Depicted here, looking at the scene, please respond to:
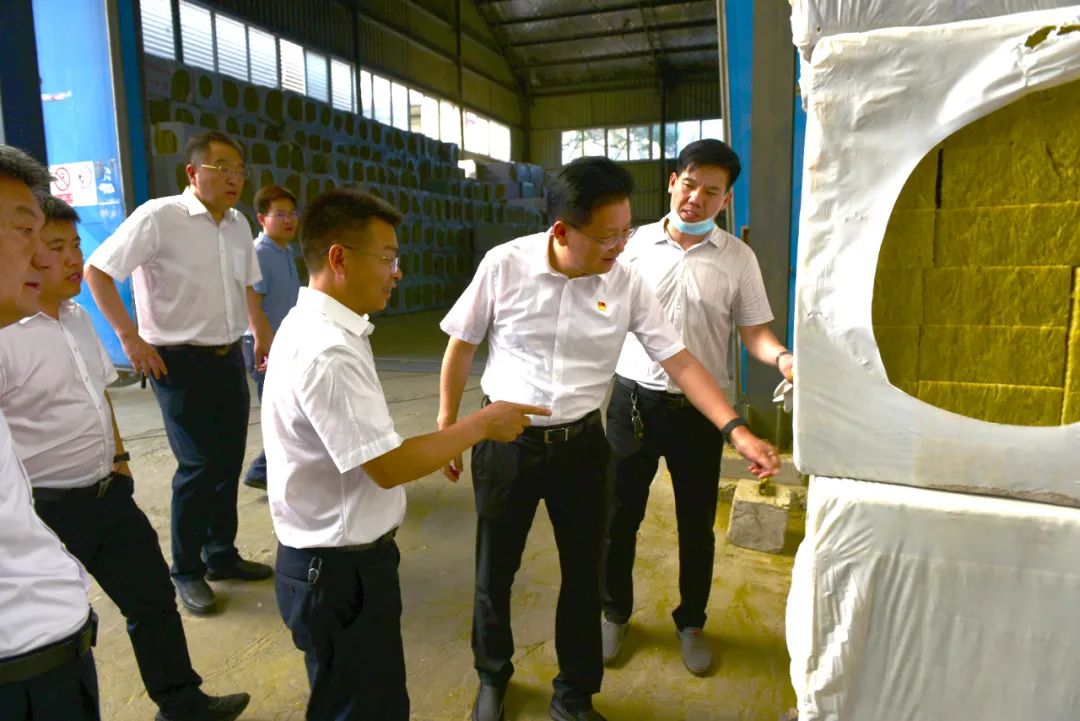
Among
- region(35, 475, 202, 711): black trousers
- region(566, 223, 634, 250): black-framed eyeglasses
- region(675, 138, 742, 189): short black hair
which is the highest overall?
region(675, 138, 742, 189): short black hair

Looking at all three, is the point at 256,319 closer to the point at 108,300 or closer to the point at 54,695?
the point at 108,300

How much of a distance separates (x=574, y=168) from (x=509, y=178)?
44.9 feet

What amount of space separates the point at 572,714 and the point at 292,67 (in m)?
11.8

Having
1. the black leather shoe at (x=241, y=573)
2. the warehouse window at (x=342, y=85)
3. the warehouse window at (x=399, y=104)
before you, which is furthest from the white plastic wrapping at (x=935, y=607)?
the warehouse window at (x=399, y=104)

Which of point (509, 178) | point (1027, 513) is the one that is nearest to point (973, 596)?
point (1027, 513)

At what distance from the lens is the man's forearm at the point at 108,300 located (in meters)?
2.54

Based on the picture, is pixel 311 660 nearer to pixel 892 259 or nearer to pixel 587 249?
pixel 587 249

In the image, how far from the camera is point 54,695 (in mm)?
1089

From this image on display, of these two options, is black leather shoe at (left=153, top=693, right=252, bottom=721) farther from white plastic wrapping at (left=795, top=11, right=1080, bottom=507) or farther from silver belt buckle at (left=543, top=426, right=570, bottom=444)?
white plastic wrapping at (left=795, top=11, right=1080, bottom=507)

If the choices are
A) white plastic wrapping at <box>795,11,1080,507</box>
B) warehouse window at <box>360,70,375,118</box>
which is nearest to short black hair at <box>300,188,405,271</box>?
white plastic wrapping at <box>795,11,1080,507</box>

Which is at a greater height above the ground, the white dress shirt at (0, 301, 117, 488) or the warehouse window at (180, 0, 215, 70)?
the warehouse window at (180, 0, 215, 70)

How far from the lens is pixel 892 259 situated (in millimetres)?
885

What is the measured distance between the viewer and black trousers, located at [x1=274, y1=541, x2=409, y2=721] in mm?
1456

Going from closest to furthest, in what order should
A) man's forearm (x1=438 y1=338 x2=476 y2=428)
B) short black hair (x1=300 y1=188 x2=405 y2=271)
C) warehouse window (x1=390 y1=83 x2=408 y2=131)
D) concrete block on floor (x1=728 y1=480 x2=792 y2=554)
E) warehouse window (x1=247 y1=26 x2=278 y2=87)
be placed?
short black hair (x1=300 y1=188 x2=405 y2=271) < man's forearm (x1=438 y1=338 x2=476 y2=428) < concrete block on floor (x1=728 y1=480 x2=792 y2=554) < warehouse window (x1=247 y1=26 x2=278 y2=87) < warehouse window (x1=390 y1=83 x2=408 y2=131)
